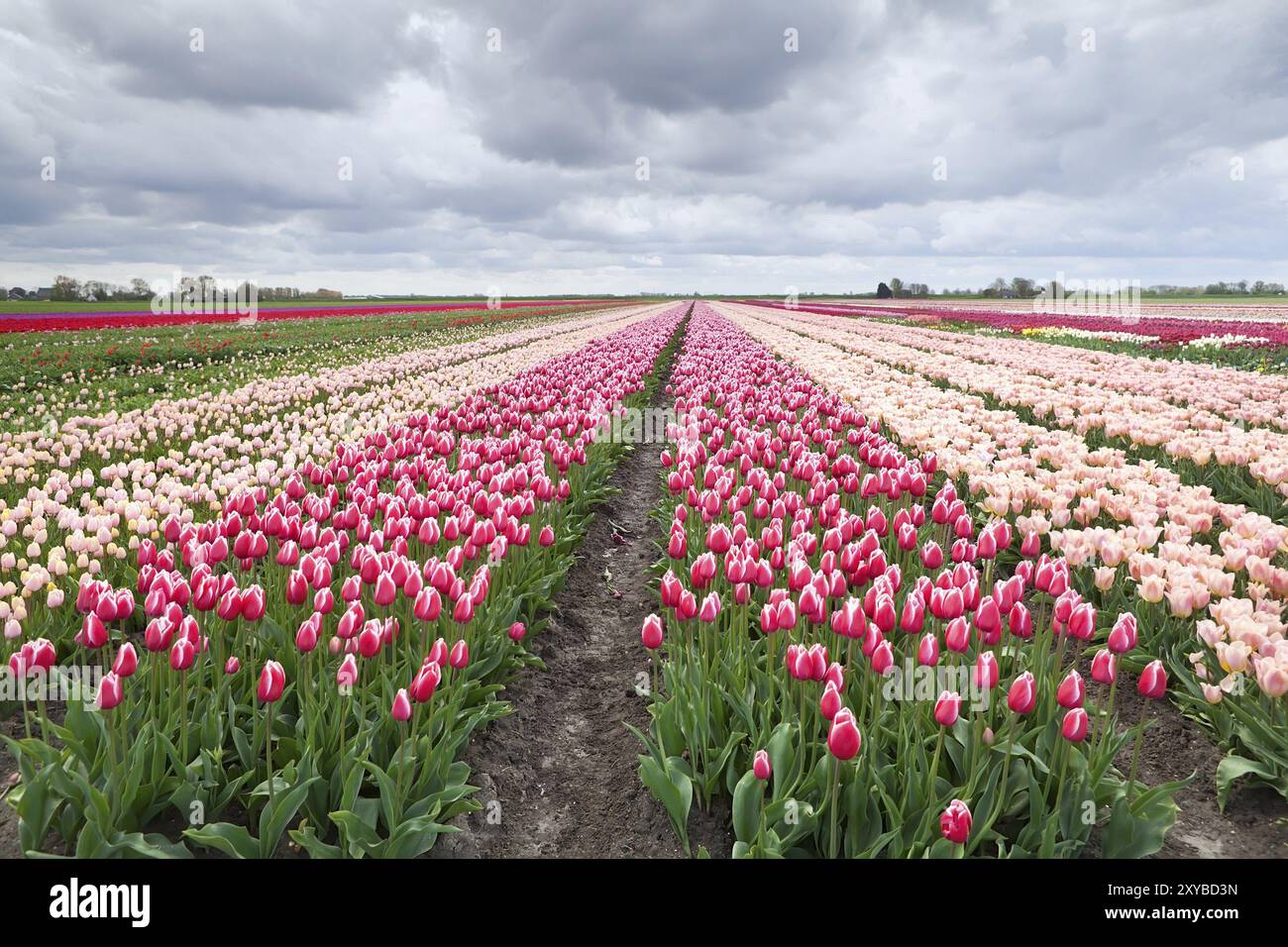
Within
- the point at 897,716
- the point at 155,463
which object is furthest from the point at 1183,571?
the point at 155,463

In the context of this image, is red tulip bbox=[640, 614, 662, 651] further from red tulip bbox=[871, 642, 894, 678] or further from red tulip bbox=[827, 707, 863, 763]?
red tulip bbox=[827, 707, 863, 763]

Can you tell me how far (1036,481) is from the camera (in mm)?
5812

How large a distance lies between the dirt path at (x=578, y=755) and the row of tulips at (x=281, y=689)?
23 cm

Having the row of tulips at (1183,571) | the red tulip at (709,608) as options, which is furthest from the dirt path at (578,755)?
the row of tulips at (1183,571)

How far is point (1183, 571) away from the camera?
3723mm

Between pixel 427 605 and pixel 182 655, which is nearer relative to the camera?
pixel 182 655

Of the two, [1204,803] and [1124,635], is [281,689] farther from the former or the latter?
[1204,803]

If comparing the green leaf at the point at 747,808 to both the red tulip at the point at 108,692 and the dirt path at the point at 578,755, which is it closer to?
the dirt path at the point at 578,755

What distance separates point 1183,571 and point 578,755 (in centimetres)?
329

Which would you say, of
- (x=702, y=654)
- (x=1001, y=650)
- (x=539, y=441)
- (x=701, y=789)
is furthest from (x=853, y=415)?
(x=701, y=789)

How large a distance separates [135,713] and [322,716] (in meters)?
0.81

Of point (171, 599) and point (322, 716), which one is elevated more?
point (171, 599)

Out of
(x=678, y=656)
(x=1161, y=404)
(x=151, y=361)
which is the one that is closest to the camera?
(x=678, y=656)
